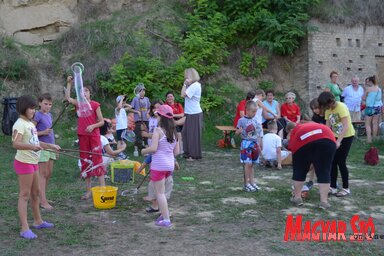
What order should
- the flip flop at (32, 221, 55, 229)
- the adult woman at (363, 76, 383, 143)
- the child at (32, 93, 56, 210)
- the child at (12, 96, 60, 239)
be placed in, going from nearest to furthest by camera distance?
the child at (12, 96, 60, 239), the flip flop at (32, 221, 55, 229), the child at (32, 93, 56, 210), the adult woman at (363, 76, 383, 143)

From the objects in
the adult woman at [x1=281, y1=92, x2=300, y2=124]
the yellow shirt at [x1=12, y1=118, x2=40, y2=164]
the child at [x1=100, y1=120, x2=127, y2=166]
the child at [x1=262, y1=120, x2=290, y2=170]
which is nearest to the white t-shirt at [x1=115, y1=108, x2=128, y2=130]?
the child at [x1=100, y1=120, x2=127, y2=166]

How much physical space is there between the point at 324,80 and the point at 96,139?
10.0 m

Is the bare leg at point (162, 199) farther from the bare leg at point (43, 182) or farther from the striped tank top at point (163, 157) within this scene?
the bare leg at point (43, 182)

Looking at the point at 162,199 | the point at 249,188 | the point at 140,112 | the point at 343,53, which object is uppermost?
the point at 343,53

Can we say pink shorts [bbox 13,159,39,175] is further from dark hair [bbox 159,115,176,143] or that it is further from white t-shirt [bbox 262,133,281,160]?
white t-shirt [bbox 262,133,281,160]

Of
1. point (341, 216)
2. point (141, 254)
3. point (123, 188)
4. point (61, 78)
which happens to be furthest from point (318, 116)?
point (61, 78)

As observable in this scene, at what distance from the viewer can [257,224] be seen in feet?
17.8

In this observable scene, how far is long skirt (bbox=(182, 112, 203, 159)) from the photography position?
9.83 meters

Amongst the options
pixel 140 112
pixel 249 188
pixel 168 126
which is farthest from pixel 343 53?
pixel 168 126

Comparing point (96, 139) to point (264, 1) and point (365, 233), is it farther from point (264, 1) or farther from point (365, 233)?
point (264, 1)

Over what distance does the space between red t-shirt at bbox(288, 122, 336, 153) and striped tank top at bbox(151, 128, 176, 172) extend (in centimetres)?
180

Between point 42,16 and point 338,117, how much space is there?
11.4 meters

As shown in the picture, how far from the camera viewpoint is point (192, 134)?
9.86 m

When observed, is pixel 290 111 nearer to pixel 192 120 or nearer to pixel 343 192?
pixel 192 120
